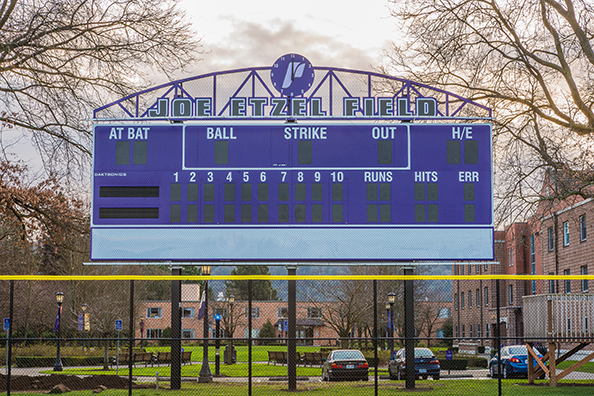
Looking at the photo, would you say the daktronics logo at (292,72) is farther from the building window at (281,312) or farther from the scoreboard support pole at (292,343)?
the building window at (281,312)

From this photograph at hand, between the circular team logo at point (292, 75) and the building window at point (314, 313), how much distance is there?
5.12 metres

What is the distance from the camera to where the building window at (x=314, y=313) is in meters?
14.7

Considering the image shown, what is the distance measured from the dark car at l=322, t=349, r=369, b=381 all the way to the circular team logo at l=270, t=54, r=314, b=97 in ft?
21.2

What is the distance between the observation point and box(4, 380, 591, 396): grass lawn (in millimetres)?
12430

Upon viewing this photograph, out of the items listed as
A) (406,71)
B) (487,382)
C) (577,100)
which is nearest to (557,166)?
(577,100)

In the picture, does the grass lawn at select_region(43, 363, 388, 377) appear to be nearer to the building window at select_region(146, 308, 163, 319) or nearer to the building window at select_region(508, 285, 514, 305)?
the building window at select_region(146, 308, 163, 319)

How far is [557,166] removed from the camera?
19.4m

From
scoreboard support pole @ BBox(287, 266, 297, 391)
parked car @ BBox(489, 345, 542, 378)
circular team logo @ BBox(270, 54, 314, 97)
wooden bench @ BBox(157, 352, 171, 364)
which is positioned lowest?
parked car @ BBox(489, 345, 542, 378)

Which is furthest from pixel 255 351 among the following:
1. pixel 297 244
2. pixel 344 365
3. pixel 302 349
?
pixel 297 244

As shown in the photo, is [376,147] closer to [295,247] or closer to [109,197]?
[295,247]

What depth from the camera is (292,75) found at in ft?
47.2

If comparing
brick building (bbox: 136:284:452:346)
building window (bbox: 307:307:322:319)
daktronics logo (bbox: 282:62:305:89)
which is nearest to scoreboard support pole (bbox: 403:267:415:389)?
brick building (bbox: 136:284:452:346)

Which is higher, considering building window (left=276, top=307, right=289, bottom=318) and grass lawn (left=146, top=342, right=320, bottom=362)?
building window (left=276, top=307, right=289, bottom=318)

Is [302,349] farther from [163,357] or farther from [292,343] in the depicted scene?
[292,343]
